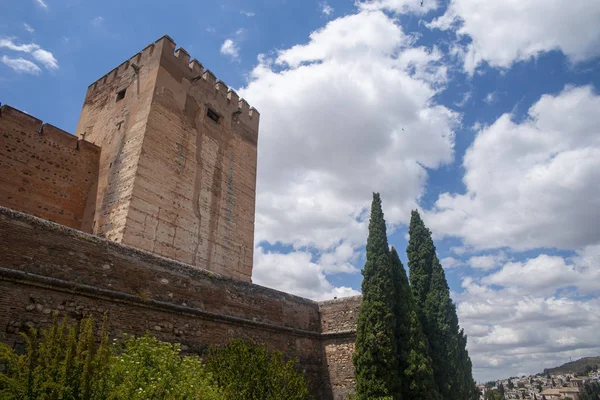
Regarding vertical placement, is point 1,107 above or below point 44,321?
above

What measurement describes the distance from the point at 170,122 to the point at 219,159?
2436 mm

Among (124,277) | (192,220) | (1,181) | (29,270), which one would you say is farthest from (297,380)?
(1,181)

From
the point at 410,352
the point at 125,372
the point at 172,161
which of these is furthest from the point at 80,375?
the point at 172,161

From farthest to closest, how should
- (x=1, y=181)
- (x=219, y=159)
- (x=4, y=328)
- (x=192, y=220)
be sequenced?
(x=219, y=159) < (x=192, y=220) < (x=1, y=181) < (x=4, y=328)

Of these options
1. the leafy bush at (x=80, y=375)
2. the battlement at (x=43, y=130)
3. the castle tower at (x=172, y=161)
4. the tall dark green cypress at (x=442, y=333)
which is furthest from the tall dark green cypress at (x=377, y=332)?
the battlement at (x=43, y=130)

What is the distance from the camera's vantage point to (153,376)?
530 centimetres

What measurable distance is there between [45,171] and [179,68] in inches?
221

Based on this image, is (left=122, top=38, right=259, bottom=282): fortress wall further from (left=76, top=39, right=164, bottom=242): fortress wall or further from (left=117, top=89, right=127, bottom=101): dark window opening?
(left=117, top=89, right=127, bottom=101): dark window opening

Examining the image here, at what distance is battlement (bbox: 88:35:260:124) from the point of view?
46.3 ft

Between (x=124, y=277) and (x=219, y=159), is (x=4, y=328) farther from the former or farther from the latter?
(x=219, y=159)

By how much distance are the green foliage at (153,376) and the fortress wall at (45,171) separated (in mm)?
7169

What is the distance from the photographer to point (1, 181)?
1082 centimetres

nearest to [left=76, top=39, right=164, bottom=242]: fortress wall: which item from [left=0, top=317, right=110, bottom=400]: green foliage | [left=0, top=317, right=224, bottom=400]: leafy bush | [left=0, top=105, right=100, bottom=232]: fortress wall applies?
[left=0, top=105, right=100, bottom=232]: fortress wall

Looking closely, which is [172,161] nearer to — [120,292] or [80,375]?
[120,292]
